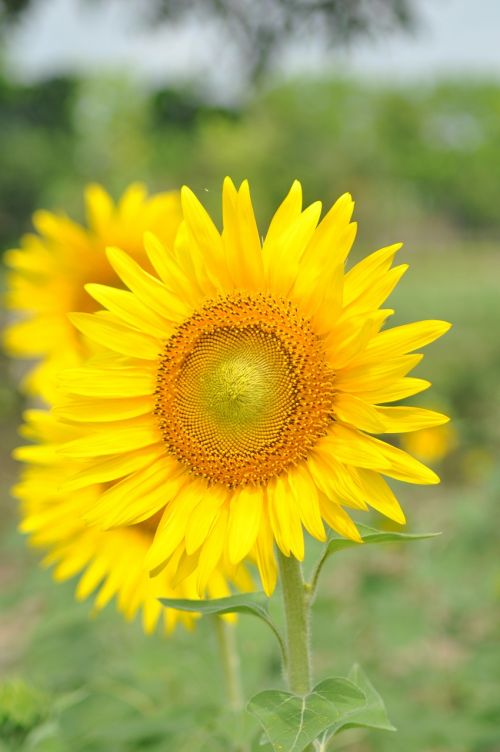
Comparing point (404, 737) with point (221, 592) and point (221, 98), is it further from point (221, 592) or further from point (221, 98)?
point (221, 98)

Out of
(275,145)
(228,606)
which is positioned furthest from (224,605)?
(275,145)

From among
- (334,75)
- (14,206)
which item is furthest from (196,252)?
(334,75)

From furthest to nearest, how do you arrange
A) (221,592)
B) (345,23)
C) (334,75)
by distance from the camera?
(334,75) → (345,23) → (221,592)

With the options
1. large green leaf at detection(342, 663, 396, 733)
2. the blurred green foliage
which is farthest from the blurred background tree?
large green leaf at detection(342, 663, 396, 733)

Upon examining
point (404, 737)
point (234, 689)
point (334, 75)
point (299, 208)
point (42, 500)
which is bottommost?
point (404, 737)

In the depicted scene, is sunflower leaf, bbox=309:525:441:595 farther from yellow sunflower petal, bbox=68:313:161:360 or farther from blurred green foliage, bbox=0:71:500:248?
blurred green foliage, bbox=0:71:500:248

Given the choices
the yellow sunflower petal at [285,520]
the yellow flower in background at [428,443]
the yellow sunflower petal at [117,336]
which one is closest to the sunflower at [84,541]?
the yellow sunflower petal at [117,336]

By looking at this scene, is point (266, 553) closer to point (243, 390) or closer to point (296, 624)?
Result: point (296, 624)
